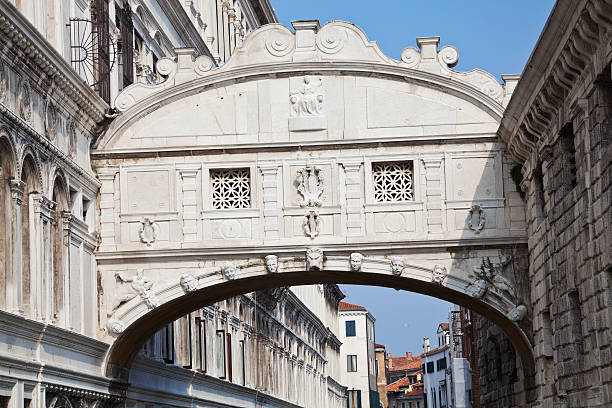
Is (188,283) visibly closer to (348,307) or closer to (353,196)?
(353,196)

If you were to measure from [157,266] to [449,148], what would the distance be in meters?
5.79

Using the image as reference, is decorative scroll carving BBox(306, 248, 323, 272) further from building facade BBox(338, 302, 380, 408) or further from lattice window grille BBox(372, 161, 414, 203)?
building facade BBox(338, 302, 380, 408)

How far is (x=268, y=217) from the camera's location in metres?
23.7

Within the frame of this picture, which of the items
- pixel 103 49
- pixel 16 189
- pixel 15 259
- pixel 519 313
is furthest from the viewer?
pixel 103 49

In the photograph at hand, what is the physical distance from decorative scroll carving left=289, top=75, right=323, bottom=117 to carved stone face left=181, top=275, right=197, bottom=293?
3567mm

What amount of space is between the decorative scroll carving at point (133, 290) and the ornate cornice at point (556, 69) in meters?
7.06

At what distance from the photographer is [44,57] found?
66.6 feet

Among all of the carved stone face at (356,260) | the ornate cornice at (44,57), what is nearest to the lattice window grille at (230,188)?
the carved stone face at (356,260)

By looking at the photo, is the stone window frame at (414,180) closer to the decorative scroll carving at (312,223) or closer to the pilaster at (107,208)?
the decorative scroll carving at (312,223)

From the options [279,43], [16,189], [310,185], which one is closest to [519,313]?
[310,185]

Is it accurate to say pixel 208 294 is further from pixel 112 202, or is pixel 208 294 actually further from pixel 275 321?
pixel 275 321

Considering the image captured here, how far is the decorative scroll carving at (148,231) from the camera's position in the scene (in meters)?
23.8

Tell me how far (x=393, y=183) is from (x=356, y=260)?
159 cm

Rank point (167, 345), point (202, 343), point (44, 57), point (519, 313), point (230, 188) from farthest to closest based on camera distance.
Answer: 1. point (202, 343)
2. point (167, 345)
3. point (230, 188)
4. point (519, 313)
5. point (44, 57)
